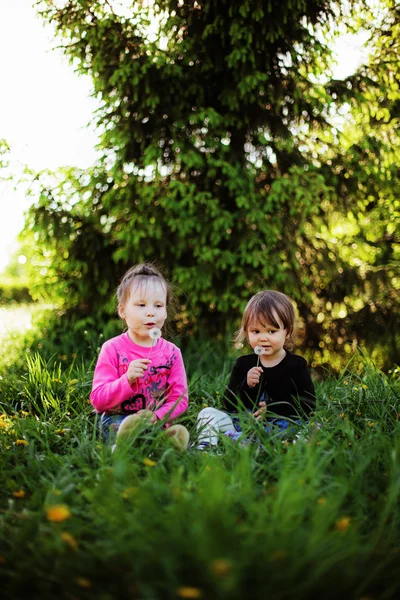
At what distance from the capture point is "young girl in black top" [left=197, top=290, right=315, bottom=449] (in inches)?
117

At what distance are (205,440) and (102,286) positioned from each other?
263 centimetres

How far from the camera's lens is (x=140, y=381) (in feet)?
9.56

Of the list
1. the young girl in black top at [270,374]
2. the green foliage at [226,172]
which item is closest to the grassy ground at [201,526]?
the young girl in black top at [270,374]

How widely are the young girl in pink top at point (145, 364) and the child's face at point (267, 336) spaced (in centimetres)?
41

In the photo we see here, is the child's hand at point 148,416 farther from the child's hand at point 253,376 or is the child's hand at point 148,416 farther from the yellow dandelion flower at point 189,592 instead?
the yellow dandelion flower at point 189,592

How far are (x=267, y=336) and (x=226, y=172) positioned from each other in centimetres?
210

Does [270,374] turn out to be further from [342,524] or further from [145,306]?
[342,524]

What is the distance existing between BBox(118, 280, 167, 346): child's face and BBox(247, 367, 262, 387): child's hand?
1.75 ft

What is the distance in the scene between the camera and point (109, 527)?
5.42ft

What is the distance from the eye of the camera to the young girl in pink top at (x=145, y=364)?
2.81 m

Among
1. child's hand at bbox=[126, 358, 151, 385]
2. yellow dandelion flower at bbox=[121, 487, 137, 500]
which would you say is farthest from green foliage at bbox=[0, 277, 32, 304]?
yellow dandelion flower at bbox=[121, 487, 137, 500]

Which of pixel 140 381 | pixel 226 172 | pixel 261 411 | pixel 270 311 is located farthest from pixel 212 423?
pixel 226 172

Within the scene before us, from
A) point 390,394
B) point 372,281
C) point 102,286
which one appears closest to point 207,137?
point 102,286

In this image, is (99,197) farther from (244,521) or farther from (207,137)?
(244,521)
